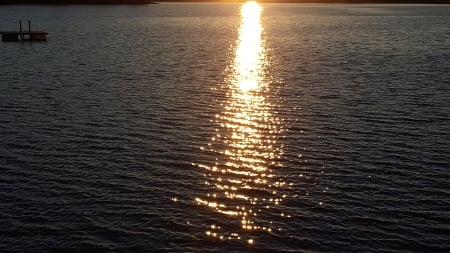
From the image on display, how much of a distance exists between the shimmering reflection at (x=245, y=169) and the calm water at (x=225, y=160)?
0.19 metres

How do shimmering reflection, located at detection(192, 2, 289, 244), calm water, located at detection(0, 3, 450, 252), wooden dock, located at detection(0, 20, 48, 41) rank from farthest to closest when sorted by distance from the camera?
wooden dock, located at detection(0, 20, 48, 41)
shimmering reflection, located at detection(192, 2, 289, 244)
calm water, located at detection(0, 3, 450, 252)

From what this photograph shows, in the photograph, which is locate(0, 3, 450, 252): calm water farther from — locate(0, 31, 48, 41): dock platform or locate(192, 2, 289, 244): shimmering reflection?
locate(0, 31, 48, 41): dock platform

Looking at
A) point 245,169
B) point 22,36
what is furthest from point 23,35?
point 245,169

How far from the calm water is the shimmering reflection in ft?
0.61

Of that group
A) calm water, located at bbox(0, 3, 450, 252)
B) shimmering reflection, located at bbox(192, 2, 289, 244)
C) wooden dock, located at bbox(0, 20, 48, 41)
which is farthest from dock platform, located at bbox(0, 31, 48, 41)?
shimmering reflection, located at bbox(192, 2, 289, 244)

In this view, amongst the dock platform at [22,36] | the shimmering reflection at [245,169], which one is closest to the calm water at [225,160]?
the shimmering reflection at [245,169]

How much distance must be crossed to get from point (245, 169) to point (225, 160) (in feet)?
11.1

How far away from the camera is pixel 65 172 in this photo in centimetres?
5403

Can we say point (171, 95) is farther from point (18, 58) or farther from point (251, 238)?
point (18, 58)

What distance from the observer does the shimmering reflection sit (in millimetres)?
44156

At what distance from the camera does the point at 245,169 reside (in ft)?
181

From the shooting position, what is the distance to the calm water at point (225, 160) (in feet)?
139

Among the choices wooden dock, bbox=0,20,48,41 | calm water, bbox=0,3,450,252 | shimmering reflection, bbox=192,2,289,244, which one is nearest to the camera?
calm water, bbox=0,3,450,252

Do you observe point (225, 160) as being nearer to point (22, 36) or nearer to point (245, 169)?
point (245, 169)
